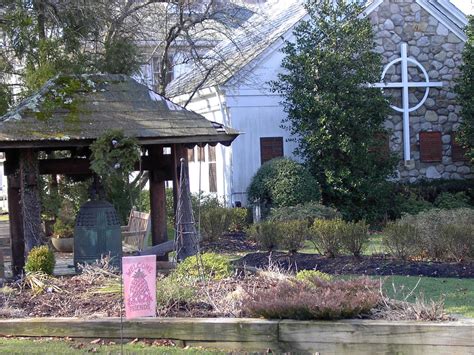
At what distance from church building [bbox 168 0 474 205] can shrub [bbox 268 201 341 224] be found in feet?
13.5

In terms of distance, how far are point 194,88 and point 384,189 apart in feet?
21.6

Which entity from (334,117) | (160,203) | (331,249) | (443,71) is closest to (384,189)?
(334,117)

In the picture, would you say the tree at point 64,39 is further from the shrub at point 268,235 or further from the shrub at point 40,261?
the shrub at point 40,261

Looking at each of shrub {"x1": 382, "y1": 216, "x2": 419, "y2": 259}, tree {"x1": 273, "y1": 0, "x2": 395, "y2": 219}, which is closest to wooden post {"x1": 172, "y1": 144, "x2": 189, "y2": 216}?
shrub {"x1": 382, "y1": 216, "x2": 419, "y2": 259}

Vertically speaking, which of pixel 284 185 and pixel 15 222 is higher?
pixel 284 185

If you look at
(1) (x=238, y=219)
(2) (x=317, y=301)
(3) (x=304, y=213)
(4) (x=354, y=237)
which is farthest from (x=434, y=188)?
(2) (x=317, y=301)

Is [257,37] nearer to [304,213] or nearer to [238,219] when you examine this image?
[238,219]

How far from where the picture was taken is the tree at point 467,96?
22.6 m

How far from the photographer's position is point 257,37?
24.1m

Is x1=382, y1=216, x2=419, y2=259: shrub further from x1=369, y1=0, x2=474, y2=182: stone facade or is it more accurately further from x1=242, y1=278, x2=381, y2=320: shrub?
x1=369, y1=0, x2=474, y2=182: stone facade

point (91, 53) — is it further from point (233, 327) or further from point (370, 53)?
point (233, 327)

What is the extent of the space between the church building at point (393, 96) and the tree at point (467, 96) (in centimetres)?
122

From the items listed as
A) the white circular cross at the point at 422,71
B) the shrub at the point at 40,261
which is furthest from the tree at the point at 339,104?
the shrub at the point at 40,261

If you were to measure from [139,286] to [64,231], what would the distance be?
11088mm
